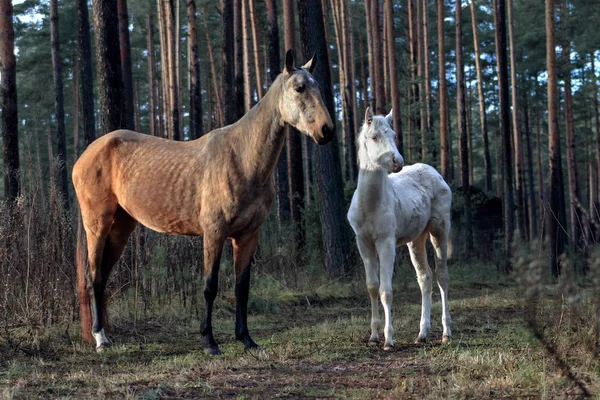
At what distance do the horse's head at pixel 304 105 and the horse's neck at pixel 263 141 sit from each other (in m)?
0.15

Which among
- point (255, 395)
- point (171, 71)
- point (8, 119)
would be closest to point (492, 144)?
point (171, 71)

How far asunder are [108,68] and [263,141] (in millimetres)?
3489

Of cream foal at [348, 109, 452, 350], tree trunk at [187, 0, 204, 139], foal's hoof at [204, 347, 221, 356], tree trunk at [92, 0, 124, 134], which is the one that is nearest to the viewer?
foal's hoof at [204, 347, 221, 356]

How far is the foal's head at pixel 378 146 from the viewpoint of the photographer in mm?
7207

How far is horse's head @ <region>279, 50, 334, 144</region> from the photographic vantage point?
22.2 ft

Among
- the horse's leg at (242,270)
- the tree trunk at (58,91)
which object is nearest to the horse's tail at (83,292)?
the horse's leg at (242,270)

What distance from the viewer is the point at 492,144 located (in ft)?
191

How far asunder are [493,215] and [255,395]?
87.3ft

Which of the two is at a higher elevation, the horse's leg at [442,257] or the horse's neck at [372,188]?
the horse's neck at [372,188]

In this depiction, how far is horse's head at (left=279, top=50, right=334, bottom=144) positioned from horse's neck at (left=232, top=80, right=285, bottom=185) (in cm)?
15

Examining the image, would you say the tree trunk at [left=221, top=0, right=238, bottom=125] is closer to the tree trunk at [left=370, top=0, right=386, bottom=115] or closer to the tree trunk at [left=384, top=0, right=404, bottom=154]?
the tree trunk at [left=384, top=0, right=404, bottom=154]

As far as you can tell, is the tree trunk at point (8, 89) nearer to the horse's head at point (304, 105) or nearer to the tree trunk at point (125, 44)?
the tree trunk at point (125, 44)

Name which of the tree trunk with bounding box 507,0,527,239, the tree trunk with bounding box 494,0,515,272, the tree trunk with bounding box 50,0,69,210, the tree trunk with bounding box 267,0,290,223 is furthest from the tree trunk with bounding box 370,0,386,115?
the tree trunk with bounding box 50,0,69,210

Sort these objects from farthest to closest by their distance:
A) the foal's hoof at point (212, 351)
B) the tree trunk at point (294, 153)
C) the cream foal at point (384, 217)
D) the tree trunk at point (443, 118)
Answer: the tree trunk at point (443, 118) < the tree trunk at point (294, 153) < the cream foal at point (384, 217) < the foal's hoof at point (212, 351)
